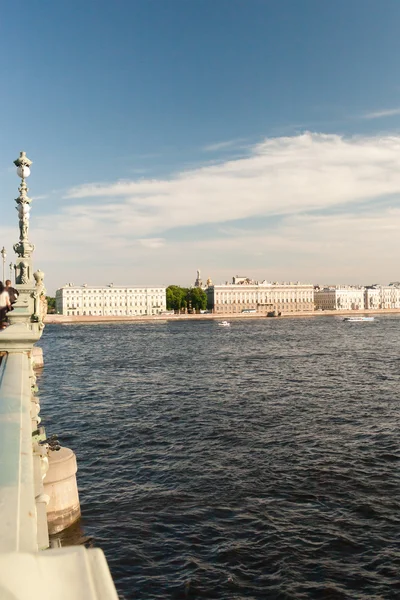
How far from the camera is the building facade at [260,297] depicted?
5581 inches

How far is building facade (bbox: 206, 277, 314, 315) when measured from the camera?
141750 mm

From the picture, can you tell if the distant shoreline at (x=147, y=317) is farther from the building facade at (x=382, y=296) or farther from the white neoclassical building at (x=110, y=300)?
the building facade at (x=382, y=296)

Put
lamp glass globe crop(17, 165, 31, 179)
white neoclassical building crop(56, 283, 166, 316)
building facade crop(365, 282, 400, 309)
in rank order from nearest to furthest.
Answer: lamp glass globe crop(17, 165, 31, 179) < white neoclassical building crop(56, 283, 166, 316) < building facade crop(365, 282, 400, 309)

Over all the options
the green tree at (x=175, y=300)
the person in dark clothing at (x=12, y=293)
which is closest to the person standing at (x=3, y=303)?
the person in dark clothing at (x=12, y=293)

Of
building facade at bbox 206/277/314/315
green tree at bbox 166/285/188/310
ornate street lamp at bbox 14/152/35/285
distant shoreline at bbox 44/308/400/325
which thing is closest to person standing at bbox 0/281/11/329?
ornate street lamp at bbox 14/152/35/285

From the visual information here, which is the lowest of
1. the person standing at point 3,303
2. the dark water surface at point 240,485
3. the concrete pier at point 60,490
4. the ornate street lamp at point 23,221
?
the dark water surface at point 240,485

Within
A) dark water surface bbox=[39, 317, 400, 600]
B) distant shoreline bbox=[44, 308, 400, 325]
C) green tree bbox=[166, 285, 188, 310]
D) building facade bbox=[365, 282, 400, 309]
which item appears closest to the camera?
dark water surface bbox=[39, 317, 400, 600]

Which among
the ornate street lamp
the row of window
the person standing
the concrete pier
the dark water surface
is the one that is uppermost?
the row of window

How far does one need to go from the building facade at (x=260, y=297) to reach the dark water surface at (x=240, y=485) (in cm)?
11763

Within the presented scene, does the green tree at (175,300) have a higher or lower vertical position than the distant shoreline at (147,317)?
higher

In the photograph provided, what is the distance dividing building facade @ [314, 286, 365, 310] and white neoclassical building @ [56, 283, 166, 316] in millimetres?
51788

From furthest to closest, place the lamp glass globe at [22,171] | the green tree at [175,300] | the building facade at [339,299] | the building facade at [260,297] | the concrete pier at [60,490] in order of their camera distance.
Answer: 1. the building facade at [339,299]
2. the building facade at [260,297]
3. the green tree at [175,300]
4. the lamp glass globe at [22,171]
5. the concrete pier at [60,490]

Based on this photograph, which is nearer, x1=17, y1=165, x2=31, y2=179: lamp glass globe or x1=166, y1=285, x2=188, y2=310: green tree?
x1=17, y1=165, x2=31, y2=179: lamp glass globe

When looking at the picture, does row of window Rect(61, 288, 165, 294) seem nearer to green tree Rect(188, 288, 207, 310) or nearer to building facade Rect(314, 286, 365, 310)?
green tree Rect(188, 288, 207, 310)
